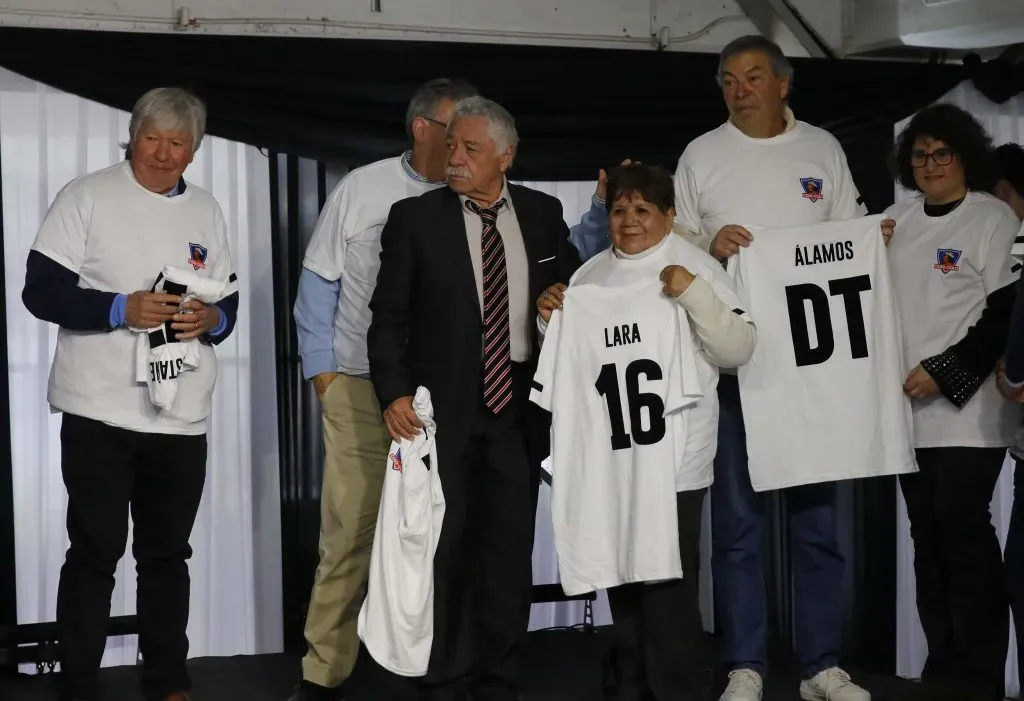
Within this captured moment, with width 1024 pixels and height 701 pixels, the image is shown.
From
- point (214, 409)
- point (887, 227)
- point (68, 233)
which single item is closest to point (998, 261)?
point (887, 227)

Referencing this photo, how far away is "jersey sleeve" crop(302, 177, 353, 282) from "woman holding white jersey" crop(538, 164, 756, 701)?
628 mm

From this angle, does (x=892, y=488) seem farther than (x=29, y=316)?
Yes

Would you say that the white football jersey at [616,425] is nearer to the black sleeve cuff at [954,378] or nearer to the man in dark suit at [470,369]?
the man in dark suit at [470,369]

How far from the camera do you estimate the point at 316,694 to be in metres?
3.47

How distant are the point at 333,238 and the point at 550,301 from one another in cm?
69

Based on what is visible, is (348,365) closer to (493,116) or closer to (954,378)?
(493,116)

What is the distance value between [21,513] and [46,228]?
1403 millimetres

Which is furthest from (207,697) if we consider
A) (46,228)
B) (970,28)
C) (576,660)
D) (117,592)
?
(970,28)

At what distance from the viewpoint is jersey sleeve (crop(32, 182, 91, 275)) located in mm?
3172

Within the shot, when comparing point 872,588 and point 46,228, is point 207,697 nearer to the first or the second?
point 46,228

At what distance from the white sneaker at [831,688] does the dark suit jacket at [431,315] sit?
3.77 ft

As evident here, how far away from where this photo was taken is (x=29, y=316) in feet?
13.8

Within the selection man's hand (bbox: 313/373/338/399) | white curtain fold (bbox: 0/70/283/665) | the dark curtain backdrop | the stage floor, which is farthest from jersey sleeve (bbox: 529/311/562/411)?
white curtain fold (bbox: 0/70/283/665)

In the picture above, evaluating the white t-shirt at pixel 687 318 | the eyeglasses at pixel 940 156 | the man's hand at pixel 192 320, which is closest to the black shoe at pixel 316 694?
the man's hand at pixel 192 320
